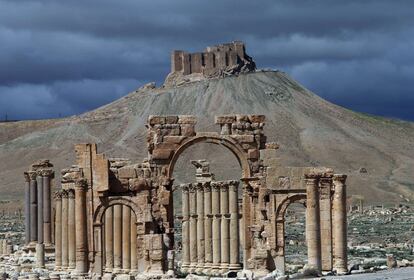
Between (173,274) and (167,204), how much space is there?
3210mm

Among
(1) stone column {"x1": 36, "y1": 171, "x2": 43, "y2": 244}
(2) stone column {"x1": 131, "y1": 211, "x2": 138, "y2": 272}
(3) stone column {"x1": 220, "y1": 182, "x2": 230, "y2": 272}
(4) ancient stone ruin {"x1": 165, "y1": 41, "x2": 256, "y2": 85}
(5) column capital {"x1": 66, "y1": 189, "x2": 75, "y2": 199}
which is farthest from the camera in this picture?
(4) ancient stone ruin {"x1": 165, "y1": 41, "x2": 256, "y2": 85}

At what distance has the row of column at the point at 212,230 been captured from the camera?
166ft

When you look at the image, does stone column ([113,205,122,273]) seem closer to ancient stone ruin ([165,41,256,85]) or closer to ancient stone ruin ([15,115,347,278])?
ancient stone ruin ([15,115,347,278])

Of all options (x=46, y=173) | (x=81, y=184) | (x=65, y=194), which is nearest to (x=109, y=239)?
(x=65, y=194)

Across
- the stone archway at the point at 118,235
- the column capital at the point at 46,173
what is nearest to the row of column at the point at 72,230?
the stone archway at the point at 118,235

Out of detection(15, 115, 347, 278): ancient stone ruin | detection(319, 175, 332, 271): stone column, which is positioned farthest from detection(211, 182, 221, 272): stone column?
detection(319, 175, 332, 271): stone column

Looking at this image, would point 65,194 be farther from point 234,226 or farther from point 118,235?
point 234,226

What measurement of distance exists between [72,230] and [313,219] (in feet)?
32.0

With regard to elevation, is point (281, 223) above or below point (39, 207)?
below

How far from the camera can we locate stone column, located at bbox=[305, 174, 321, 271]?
138ft

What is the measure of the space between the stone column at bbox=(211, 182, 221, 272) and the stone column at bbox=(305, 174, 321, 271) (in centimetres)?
906

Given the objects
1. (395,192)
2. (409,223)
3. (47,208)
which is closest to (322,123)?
(395,192)

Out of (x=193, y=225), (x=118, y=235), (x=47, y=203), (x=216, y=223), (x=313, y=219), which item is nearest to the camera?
(x=313, y=219)

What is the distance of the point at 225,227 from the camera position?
51406 millimetres
